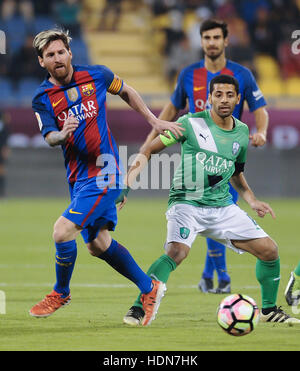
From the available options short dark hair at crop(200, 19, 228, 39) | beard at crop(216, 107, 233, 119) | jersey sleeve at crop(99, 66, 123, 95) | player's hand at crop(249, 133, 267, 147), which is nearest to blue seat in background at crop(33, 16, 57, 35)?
short dark hair at crop(200, 19, 228, 39)

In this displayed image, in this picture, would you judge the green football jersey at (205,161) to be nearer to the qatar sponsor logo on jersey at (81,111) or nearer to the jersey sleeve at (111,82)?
the jersey sleeve at (111,82)

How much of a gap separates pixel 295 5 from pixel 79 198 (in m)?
18.8

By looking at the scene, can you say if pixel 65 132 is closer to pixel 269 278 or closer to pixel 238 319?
pixel 238 319

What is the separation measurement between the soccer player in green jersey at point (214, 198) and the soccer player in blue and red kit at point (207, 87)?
4.60 feet

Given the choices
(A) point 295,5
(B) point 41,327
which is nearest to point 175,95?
(B) point 41,327

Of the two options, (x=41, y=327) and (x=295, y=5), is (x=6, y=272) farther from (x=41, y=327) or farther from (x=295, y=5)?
(x=295, y=5)

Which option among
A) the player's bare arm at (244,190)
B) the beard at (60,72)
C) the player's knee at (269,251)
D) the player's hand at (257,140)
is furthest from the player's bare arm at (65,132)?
the player's hand at (257,140)

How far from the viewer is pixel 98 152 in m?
Result: 6.73

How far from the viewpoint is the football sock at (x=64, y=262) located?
6.61 meters

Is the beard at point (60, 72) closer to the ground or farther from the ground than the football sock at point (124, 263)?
farther from the ground

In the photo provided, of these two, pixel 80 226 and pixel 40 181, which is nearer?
pixel 80 226

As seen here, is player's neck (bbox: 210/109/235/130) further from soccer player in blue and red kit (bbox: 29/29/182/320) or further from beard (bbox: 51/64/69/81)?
beard (bbox: 51/64/69/81)

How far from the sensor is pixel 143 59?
2430 centimetres

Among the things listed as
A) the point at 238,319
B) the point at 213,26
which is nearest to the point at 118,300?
the point at 238,319
